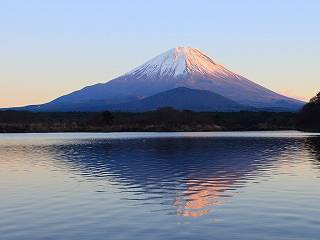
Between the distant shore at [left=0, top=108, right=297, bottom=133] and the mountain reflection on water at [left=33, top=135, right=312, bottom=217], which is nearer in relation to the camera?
the mountain reflection on water at [left=33, top=135, right=312, bottom=217]

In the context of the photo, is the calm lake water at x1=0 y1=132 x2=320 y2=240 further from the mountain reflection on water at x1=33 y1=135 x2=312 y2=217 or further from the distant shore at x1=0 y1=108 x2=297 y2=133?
the distant shore at x1=0 y1=108 x2=297 y2=133

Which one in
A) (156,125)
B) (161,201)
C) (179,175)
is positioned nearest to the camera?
(161,201)

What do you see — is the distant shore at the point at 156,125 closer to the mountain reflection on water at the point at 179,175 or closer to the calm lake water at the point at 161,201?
the mountain reflection on water at the point at 179,175

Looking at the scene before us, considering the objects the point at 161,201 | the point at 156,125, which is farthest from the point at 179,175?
the point at 156,125

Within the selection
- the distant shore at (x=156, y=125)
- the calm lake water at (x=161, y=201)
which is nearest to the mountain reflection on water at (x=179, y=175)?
the calm lake water at (x=161, y=201)

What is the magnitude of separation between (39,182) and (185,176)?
9.12m

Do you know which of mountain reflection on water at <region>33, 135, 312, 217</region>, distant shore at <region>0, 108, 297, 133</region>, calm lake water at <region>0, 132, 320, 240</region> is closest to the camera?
calm lake water at <region>0, 132, 320, 240</region>

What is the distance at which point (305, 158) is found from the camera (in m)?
46.9

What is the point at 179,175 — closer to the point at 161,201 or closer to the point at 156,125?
the point at 161,201

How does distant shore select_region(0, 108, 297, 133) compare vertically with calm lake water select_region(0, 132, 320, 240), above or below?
above

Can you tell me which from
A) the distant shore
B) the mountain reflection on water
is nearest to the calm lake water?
the mountain reflection on water

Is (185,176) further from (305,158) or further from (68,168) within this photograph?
(305,158)

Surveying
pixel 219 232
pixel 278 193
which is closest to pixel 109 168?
pixel 278 193

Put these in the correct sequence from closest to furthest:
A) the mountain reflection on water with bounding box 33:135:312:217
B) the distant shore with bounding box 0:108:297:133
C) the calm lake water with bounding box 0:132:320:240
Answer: the calm lake water with bounding box 0:132:320:240 < the mountain reflection on water with bounding box 33:135:312:217 < the distant shore with bounding box 0:108:297:133
